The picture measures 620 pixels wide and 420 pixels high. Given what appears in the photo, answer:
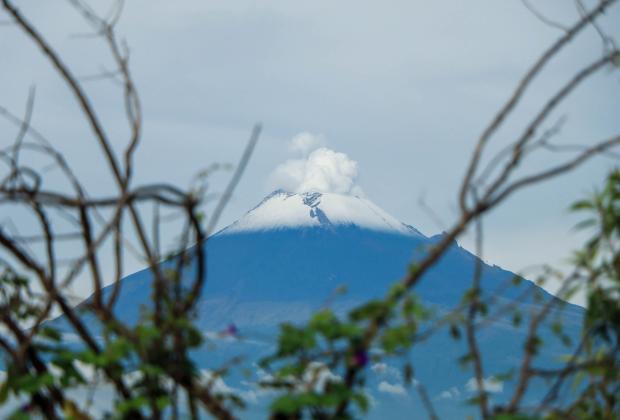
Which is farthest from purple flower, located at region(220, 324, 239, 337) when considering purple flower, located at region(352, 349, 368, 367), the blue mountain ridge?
the blue mountain ridge

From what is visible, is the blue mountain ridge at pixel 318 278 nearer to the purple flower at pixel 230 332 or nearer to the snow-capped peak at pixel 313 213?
the snow-capped peak at pixel 313 213

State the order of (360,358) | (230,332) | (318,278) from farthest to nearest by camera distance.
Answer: (318,278)
(230,332)
(360,358)

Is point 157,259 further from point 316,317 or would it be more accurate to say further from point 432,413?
point 432,413

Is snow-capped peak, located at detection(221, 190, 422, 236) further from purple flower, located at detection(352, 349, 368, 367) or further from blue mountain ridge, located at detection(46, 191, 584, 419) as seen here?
purple flower, located at detection(352, 349, 368, 367)

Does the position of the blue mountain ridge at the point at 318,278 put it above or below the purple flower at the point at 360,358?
above

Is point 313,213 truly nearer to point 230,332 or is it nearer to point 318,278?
point 318,278

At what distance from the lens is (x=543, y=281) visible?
251 cm

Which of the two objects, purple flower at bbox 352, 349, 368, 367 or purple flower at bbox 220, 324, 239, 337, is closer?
purple flower at bbox 352, 349, 368, 367

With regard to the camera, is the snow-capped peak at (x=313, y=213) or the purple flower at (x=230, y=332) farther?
the snow-capped peak at (x=313, y=213)

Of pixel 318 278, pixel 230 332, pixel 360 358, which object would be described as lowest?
pixel 360 358

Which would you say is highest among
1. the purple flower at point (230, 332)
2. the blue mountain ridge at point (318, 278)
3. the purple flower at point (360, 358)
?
the blue mountain ridge at point (318, 278)

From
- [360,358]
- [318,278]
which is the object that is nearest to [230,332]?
[360,358]

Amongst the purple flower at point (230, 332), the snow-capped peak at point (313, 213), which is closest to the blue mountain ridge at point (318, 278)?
the snow-capped peak at point (313, 213)

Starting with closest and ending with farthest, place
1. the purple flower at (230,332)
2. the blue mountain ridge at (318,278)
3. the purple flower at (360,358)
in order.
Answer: the purple flower at (360,358)
the purple flower at (230,332)
the blue mountain ridge at (318,278)
